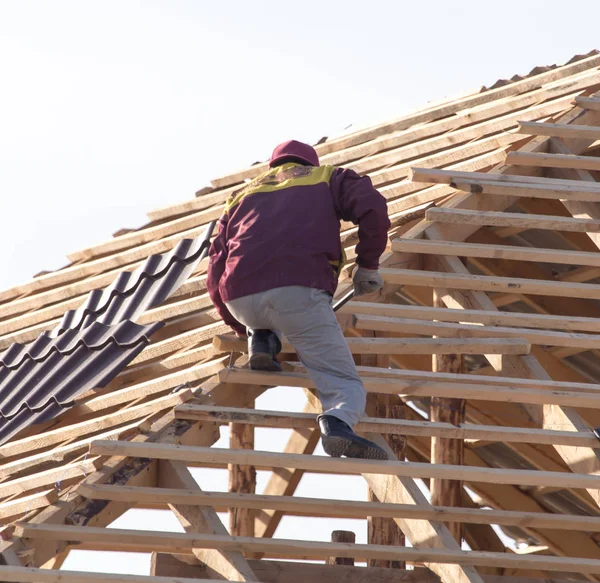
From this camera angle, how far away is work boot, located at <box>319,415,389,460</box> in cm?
531

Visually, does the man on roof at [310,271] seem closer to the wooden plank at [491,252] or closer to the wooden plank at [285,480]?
the wooden plank at [491,252]

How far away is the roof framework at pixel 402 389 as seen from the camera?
208 inches

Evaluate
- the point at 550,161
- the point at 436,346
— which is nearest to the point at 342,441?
the point at 436,346

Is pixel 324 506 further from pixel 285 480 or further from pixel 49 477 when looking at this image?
pixel 285 480

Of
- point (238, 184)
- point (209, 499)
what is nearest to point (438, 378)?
point (209, 499)

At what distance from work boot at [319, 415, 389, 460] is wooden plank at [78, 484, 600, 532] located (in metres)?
0.22

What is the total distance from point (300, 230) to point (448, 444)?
6.21 feet

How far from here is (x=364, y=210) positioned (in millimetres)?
5574

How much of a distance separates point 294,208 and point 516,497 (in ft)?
15.2

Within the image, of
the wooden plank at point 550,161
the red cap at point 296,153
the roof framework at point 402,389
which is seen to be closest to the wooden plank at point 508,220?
the roof framework at point 402,389

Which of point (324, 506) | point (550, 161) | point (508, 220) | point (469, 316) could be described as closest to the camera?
point (324, 506)

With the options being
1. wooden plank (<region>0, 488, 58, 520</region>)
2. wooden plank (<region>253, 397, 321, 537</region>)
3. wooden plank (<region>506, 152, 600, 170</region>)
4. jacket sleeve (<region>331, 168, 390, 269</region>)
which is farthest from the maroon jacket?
wooden plank (<region>253, 397, 321, 537</region>)

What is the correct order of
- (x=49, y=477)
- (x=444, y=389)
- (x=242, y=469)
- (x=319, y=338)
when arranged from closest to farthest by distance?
(x=319, y=338), (x=49, y=477), (x=444, y=389), (x=242, y=469)

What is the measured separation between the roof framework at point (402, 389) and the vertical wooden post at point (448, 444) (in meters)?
0.01
